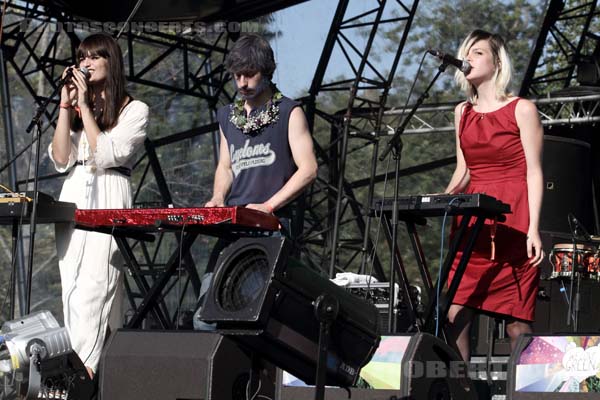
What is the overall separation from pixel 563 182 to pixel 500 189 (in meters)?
3.58

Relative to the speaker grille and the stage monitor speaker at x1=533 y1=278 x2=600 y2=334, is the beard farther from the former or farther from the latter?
the stage monitor speaker at x1=533 y1=278 x2=600 y2=334

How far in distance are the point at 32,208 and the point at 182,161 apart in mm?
6711

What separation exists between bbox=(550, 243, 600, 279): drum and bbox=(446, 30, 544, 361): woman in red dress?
7.53 ft

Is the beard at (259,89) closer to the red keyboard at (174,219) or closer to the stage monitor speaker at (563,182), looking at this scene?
the red keyboard at (174,219)

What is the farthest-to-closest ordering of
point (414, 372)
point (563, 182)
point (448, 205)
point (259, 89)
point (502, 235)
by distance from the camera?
point (563, 182), point (502, 235), point (259, 89), point (448, 205), point (414, 372)

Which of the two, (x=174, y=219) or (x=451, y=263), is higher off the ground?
(x=174, y=219)

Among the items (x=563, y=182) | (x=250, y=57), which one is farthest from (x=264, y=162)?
(x=563, y=182)

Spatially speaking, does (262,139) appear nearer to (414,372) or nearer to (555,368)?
(414,372)

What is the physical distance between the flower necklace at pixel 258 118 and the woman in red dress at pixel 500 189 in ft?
2.91

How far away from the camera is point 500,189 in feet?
15.5

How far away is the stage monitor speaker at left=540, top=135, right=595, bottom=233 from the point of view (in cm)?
800

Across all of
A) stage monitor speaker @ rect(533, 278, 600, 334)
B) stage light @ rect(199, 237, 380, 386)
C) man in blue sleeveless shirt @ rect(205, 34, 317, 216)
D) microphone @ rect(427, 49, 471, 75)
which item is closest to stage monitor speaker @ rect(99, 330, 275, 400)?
stage light @ rect(199, 237, 380, 386)

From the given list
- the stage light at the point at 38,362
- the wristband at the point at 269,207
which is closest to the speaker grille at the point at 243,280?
the wristband at the point at 269,207

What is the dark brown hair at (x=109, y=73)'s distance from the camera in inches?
196
